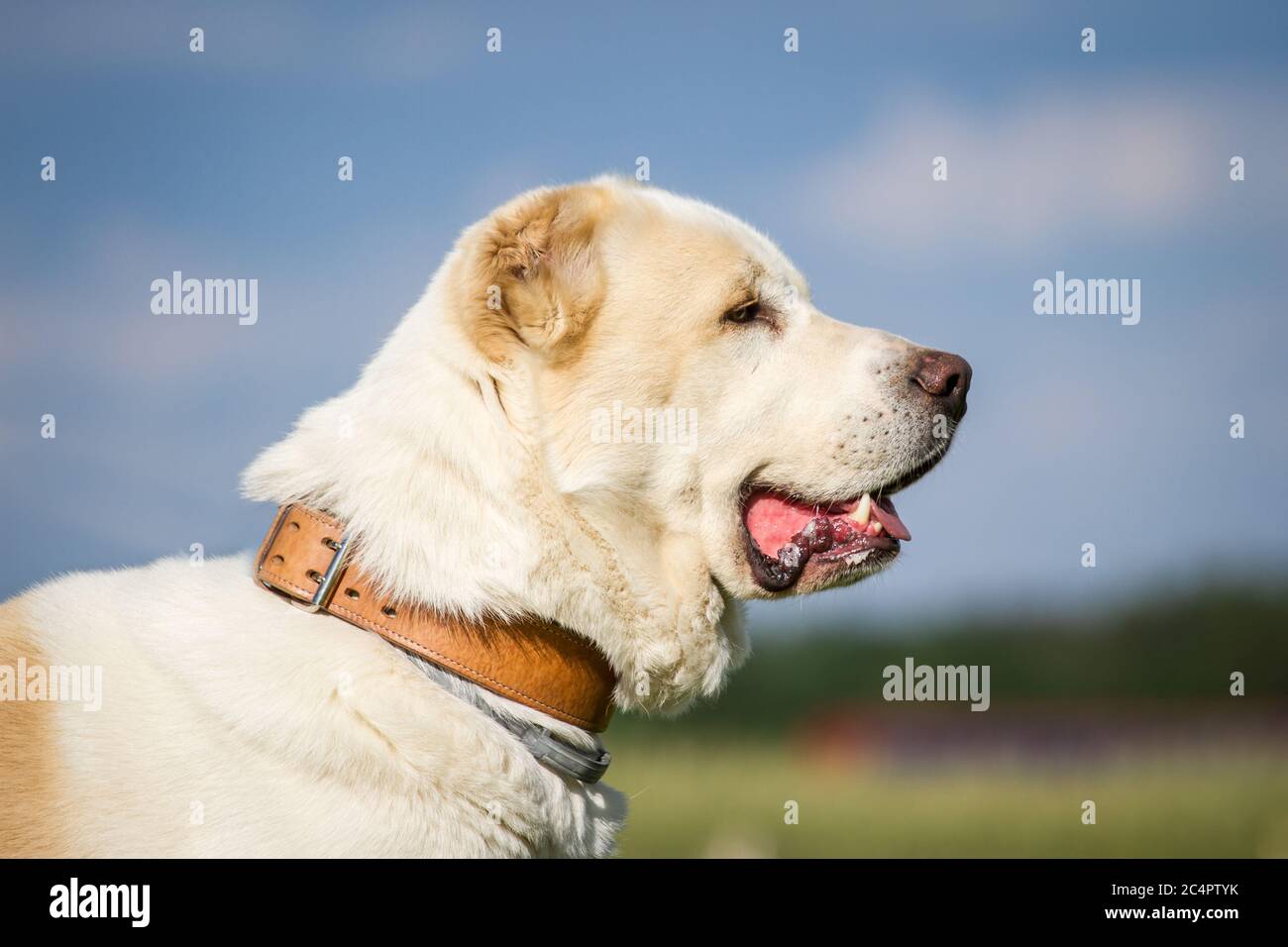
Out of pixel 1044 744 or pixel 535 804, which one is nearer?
pixel 535 804

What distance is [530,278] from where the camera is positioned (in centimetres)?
344

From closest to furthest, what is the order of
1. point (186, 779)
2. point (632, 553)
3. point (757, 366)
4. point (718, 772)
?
point (186, 779)
point (632, 553)
point (757, 366)
point (718, 772)

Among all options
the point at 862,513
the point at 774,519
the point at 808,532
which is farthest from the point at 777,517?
the point at 862,513

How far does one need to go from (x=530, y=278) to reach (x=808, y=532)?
126cm

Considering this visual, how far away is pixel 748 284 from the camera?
3758 mm

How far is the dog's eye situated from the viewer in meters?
3.73

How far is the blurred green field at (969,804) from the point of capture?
7134 mm

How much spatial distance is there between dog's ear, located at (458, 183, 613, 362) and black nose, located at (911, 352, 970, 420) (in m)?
1.13

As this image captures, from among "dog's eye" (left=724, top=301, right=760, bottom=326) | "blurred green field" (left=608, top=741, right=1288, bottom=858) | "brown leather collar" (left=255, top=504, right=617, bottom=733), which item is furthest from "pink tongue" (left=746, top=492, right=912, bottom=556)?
"blurred green field" (left=608, top=741, right=1288, bottom=858)

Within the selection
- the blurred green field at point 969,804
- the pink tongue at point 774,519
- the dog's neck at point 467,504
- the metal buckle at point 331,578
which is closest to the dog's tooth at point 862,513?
the pink tongue at point 774,519
